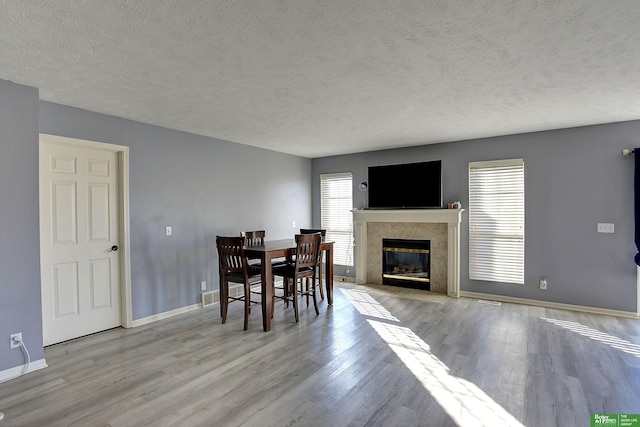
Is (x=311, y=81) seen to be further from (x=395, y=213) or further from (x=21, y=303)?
(x=395, y=213)

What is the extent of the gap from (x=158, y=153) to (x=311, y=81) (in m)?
2.44

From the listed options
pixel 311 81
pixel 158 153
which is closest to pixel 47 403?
pixel 158 153

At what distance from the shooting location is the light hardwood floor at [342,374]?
2.21 m

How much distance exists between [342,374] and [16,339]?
2706 millimetres

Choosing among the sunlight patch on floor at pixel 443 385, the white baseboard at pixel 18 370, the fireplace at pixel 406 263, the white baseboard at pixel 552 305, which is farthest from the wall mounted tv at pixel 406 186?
the white baseboard at pixel 18 370

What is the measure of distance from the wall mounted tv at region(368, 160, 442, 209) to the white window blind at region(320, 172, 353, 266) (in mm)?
586

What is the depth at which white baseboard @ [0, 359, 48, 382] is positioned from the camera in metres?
2.72

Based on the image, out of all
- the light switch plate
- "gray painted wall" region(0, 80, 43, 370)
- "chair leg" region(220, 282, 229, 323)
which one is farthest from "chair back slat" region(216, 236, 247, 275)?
the light switch plate

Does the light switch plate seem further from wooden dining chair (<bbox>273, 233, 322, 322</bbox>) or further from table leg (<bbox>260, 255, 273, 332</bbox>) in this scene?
table leg (<bbox>260, 255, 273, 332</bbox>)

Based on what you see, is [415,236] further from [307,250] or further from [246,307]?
[246,307]

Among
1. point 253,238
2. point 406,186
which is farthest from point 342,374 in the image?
point 406,186

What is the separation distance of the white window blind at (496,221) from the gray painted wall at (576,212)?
0.10 meters

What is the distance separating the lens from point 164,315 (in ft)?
14.0

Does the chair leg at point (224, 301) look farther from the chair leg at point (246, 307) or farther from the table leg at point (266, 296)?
the table leg at point (266, 296)
